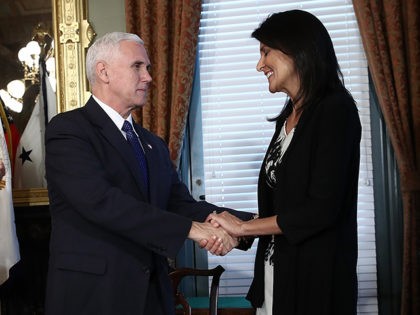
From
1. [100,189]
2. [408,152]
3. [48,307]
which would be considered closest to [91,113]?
[100,189]

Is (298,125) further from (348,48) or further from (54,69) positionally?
(54,69)

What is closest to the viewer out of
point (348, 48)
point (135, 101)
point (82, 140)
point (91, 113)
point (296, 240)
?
point (296, 240)

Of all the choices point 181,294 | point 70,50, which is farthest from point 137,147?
point 70,50

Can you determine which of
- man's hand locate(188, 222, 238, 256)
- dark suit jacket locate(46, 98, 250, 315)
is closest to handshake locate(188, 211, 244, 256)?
man's hand locate(188, 222, 238, 256)

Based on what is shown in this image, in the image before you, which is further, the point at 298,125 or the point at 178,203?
the point at 178,203

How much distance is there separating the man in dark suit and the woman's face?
58 centimetres

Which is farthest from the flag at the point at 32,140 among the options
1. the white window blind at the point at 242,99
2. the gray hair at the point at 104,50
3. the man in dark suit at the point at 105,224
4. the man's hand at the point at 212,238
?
the man's hand at the point at 212,238

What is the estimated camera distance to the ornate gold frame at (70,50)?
4.11m

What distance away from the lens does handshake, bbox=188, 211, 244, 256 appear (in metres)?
2.18

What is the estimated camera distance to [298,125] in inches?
77.2

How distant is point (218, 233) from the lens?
2.31 metres

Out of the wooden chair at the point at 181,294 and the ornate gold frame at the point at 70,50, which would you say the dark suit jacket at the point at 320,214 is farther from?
the ornate gold frame at the point at 70,50

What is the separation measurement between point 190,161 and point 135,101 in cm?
191

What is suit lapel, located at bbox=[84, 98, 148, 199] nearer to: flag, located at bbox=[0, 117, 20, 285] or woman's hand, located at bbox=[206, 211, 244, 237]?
woman's hand, located at bbox=[206, 211, 244, 237]
